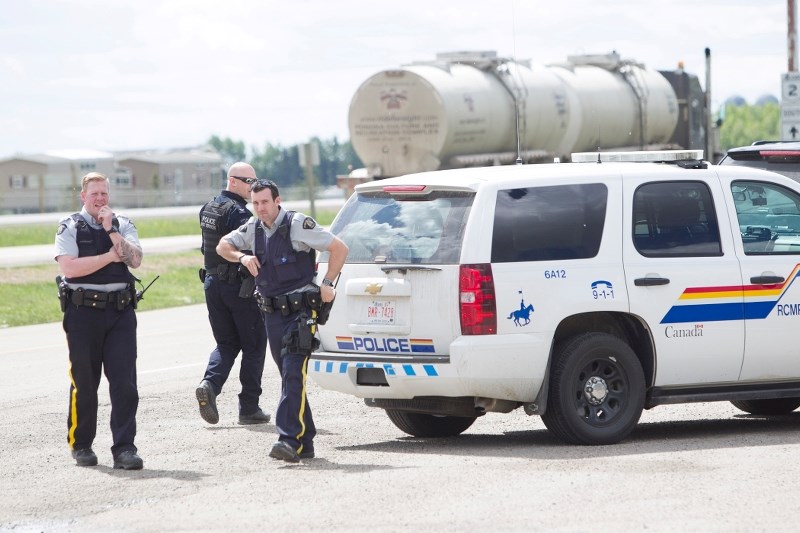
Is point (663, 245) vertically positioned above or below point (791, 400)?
above

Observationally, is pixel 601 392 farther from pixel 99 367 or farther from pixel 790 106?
pixel 790 106

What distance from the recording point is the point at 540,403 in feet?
31.3

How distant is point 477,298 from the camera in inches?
367

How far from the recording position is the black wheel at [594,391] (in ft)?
31.3

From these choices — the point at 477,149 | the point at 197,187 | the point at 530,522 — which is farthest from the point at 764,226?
the point at 197,187

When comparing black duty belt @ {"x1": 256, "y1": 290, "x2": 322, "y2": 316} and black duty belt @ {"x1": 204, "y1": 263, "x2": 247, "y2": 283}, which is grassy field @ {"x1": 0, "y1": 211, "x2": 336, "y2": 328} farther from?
black duty belt @ {"x1": 256, "y1": 290, "x2": 322, "y2": 316}

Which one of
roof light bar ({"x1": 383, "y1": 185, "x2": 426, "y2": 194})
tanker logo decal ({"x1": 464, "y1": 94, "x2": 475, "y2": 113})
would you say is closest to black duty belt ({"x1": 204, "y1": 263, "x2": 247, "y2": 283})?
roof light bar ({"x1": 383, "y1": 185, "x2": 426, "y2": 194})

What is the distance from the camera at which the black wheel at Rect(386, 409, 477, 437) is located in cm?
1060

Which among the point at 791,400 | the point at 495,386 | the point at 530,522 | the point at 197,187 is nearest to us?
the point at 530,522

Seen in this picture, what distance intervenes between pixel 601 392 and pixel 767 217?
5.88 feet

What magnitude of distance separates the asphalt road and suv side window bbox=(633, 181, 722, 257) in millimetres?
1244

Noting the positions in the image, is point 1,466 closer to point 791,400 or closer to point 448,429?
point 448,429

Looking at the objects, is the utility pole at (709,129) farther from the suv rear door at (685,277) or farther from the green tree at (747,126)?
the green tree at (747,126)

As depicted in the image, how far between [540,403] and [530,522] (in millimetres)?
2285
